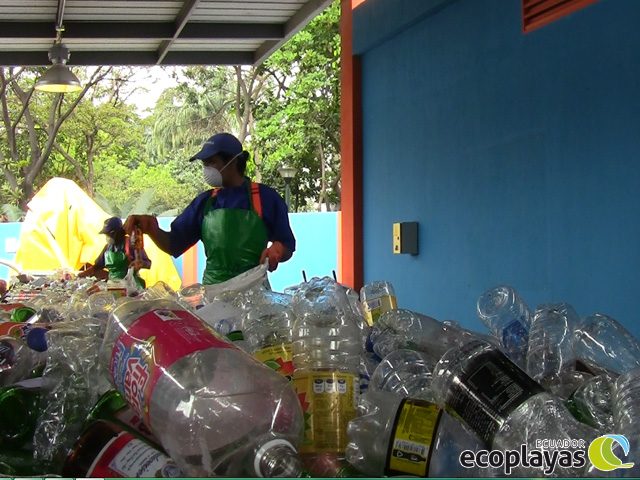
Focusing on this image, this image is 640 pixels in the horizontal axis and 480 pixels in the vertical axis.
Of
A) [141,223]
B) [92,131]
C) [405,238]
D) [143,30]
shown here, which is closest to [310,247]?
[143,30]

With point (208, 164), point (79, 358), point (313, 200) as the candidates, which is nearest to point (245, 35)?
point (208, 164)

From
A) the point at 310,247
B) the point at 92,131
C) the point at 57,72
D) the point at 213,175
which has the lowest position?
the point at 310,247

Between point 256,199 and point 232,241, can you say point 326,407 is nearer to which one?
point 232,241

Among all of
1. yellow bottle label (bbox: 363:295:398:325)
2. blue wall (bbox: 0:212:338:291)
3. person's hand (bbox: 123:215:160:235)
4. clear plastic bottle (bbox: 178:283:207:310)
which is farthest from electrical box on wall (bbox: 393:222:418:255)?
blue wall (bbox: 0:212:338:291)

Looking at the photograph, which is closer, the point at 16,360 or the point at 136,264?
the point at 16,360

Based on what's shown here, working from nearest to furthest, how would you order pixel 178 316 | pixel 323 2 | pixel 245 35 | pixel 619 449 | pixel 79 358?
1. pixel 619 449
2. pixel 178 316
3. pixel 79 358
4. pixel 323 2
5. pixel 245 35

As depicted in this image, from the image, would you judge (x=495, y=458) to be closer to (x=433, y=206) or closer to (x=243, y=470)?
(x=243, y=470)

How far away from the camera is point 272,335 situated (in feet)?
5.55

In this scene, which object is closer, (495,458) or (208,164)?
(495,458)

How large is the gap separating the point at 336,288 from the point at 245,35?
20.3 feet

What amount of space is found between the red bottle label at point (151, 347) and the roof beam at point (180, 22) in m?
6.01

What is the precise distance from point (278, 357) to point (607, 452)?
2.11 feet

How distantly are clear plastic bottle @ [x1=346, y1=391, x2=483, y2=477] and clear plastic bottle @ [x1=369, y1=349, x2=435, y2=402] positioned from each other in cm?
13

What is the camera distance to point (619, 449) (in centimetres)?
99
